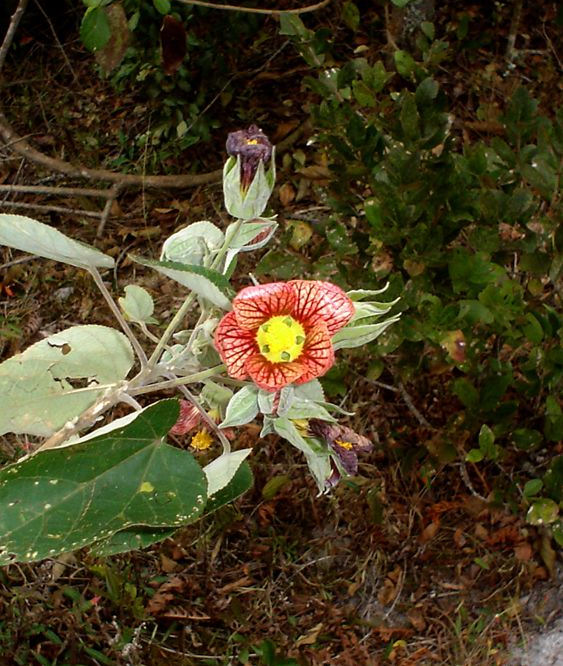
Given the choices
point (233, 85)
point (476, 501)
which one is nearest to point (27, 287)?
point (233, 85)

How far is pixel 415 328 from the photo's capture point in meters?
1.23

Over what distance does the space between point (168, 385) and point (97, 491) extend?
4.9 inches

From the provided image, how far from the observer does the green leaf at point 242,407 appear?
67 centimetres

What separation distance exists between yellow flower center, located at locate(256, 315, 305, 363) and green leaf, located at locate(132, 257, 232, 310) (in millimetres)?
42

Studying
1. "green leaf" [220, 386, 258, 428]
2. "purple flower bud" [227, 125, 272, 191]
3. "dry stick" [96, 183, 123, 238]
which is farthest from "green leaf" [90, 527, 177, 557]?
"dry stick" [96, 183, 123, 238]

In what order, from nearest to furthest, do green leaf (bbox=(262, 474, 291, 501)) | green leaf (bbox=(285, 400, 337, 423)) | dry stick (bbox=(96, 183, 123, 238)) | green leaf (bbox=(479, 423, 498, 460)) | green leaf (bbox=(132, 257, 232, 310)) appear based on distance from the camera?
green leaf (bbox=(132, 257, 232, 310)) → green leaf (bbox=(285, 400, 337, 423)) → green leaf (bbox=(479, 423, 498, 460)) → green leaf (bbox=(262, 474, 291, 501)) → dry stick (bbox=(96, 183, 123, 238))

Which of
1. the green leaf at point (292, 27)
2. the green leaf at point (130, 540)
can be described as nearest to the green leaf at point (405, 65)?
the green leaf at point (292, 27)

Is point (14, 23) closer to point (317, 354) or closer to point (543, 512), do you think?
point (317, 354)

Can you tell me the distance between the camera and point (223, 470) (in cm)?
80

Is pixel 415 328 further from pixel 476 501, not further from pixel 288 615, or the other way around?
pixel 288 615

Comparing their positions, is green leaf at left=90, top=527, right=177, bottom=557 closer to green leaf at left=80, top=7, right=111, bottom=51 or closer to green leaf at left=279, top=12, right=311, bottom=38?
green leaf at left=80, top=7, right=111, bottom=51

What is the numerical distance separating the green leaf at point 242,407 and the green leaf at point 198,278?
0.28ft

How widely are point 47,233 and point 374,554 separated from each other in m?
1.19

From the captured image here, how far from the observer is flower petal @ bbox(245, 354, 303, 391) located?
0.64 m
